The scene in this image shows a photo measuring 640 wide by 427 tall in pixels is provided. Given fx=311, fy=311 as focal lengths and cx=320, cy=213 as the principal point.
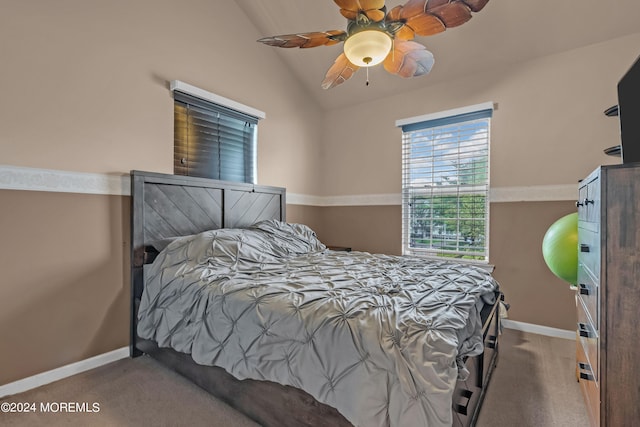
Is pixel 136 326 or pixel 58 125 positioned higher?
pixel 58 125

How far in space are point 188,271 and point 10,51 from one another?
1.63 meters

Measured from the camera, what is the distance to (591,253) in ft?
4.55

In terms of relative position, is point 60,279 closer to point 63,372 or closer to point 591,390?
point 63,372

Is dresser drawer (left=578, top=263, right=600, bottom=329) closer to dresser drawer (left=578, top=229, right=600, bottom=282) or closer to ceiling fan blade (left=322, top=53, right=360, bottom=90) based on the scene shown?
dresser drawer (left=578, top=229, right=600, bottom=282)

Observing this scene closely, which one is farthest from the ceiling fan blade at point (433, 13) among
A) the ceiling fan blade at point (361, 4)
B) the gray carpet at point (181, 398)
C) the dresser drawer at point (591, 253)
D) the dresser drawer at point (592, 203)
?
the gray carpet at point (181, 398)

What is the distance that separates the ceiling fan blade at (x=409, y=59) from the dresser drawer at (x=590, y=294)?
1461 mm

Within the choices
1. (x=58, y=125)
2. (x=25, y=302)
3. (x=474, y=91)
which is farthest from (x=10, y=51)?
(x=474, y=91)

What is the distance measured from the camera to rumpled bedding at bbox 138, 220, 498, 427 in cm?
104

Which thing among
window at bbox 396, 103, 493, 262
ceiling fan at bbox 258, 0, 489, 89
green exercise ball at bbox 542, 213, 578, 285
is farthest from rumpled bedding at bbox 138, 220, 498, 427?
ceiling fan at bbox 258, 0, 489, 89

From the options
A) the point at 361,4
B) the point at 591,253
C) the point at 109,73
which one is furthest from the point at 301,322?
the point at 109,73

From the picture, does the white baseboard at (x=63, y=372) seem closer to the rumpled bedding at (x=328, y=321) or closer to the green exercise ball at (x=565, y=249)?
the rumpled bedding at (x=328, y=321)

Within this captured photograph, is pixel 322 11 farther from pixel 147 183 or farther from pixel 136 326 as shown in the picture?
pixel 136 326

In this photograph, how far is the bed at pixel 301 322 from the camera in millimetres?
1065

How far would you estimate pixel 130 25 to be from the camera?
233 centimetres
